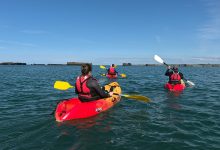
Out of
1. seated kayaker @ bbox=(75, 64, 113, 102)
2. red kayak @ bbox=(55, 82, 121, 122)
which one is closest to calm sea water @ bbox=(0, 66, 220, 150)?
red kayak @ bbox=(55, 82, 121, 122)

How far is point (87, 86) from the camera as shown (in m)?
9.98

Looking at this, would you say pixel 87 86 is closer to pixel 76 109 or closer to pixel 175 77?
pixel 76 109

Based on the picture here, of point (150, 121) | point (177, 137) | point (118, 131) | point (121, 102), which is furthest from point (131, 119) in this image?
point (121, 102)

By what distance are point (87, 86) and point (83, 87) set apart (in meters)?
0.17

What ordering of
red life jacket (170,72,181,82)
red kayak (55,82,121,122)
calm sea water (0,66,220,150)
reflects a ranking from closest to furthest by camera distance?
calm sea water (0,66,220,150), red kayak (55,82,121,122), red life jacket (170,72,181,82)

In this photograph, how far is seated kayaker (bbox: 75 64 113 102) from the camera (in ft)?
32.4

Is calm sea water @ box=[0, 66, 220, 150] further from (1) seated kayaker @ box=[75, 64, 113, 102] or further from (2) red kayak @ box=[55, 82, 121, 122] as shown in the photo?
(1) seated kayaker @ box=[75, 64, 113, 102]

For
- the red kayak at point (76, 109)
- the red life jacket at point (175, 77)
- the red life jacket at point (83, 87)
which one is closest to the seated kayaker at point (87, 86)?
the red life jacket at point (83, 87)

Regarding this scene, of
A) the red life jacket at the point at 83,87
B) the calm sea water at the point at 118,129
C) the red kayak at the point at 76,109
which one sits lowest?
the calm sea water at the point at 118,129

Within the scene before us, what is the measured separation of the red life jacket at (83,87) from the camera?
990 centimetres

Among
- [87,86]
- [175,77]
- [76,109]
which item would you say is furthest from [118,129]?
[175,77]

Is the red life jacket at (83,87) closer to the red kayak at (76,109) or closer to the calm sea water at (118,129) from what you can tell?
the red kayak at (76,109)

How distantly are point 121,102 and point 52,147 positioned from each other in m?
7.08

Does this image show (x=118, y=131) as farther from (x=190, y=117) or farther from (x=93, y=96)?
(x=190, y=117)
